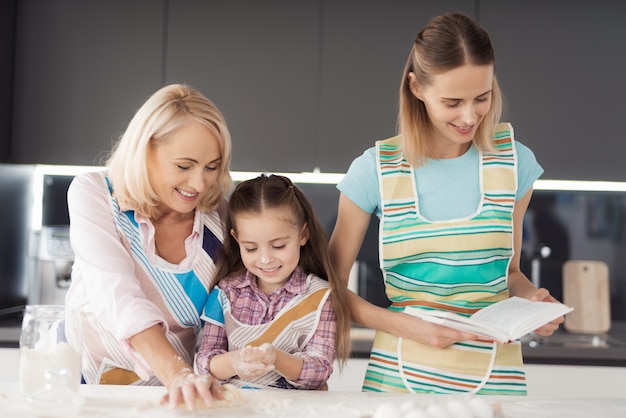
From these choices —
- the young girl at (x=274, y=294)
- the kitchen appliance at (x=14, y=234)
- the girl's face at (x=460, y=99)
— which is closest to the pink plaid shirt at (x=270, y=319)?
the young girl at (x=274, y=294)

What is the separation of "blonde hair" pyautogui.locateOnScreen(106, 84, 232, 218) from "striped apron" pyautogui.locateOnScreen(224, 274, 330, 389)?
0.29m

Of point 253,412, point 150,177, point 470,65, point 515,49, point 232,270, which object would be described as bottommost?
point 253,412

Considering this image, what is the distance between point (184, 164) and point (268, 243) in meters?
0.24

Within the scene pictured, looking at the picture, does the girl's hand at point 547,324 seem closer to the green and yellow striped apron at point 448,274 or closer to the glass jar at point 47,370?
the green and yellow striped apron at point 448,274

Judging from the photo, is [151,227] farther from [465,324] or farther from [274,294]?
[465,324]

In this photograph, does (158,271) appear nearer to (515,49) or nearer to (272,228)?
(272,228)

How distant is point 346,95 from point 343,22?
0.96 feet

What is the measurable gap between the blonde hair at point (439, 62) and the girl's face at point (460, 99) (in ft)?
0.05

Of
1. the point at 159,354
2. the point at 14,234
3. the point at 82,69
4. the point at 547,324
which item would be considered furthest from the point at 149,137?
the point at 14,234

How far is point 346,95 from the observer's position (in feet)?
9.76

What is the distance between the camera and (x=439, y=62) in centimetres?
147

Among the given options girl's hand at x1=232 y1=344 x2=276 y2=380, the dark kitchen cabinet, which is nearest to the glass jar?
girl's hand at x1=232 y1=344 x2=276 y2=380

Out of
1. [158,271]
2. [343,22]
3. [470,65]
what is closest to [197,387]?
[158,271]

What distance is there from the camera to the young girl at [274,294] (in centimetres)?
149
